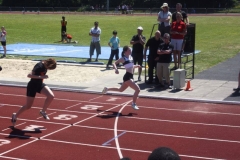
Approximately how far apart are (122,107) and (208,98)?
2845 mm

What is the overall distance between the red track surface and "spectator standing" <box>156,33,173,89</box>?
183 centimetres

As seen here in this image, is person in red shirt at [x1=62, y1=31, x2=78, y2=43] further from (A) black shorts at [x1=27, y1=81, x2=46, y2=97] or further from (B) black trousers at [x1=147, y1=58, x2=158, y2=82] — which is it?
(A) black shorts at [x1=27, y1=81, x2=46, y2=97]

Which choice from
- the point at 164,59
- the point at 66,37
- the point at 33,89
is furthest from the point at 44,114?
the point at 66,37

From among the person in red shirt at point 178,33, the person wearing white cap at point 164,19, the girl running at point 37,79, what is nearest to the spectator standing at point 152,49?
the person in red shirt at point 178,33

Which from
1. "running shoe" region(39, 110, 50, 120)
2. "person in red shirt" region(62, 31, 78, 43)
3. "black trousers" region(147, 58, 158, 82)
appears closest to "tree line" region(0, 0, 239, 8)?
"person in red shirt" region(62, 31, 78, 43)

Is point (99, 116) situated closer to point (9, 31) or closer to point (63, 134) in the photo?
point (63, 134)

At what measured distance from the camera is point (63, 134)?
1114cm

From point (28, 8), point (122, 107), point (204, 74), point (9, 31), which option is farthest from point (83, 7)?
point (122, 107)

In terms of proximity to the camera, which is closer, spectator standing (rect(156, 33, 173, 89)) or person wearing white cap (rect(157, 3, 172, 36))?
spectator standing (rect(156, 33, 173, 89))

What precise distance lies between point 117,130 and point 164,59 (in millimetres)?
5597

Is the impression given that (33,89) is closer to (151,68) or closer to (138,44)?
(151,68)

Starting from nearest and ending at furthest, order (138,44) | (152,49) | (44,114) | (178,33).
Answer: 1. (44,114)
2. (152,49)
3. (178,33)
4. (138,44)

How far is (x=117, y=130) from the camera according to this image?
11.5 meters

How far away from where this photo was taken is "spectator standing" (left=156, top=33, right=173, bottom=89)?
1636 cm
